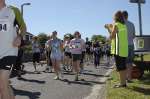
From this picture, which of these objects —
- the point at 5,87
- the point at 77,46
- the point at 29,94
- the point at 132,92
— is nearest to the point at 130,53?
the point at 132,92

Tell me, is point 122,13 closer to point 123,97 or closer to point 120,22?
point 120,22

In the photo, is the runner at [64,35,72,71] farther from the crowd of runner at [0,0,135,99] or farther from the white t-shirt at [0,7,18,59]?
the white t-shirt at [0,7,18,59]

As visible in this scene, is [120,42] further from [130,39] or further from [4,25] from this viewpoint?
[4,25]

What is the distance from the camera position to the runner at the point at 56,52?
16.7 meters

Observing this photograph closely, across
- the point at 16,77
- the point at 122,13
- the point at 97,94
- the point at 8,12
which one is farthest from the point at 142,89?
the point at 16,77

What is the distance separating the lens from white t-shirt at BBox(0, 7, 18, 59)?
20.7 ft

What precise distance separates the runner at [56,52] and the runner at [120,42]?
535cm

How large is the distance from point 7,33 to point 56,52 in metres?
10.5

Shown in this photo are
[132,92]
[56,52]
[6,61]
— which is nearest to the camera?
[6,61]

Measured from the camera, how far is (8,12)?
6.53m

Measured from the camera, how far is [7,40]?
20.7 ft

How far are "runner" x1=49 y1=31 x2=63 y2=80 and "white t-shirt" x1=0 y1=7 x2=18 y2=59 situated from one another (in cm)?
993

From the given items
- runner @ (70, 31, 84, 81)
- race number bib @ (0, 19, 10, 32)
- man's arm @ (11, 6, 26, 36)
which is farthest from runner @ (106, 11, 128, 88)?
race number bib @ (0, 19, 10, 32)

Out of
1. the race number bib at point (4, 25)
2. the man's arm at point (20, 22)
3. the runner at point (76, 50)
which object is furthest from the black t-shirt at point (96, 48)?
the race number bib at point (4, 25)
